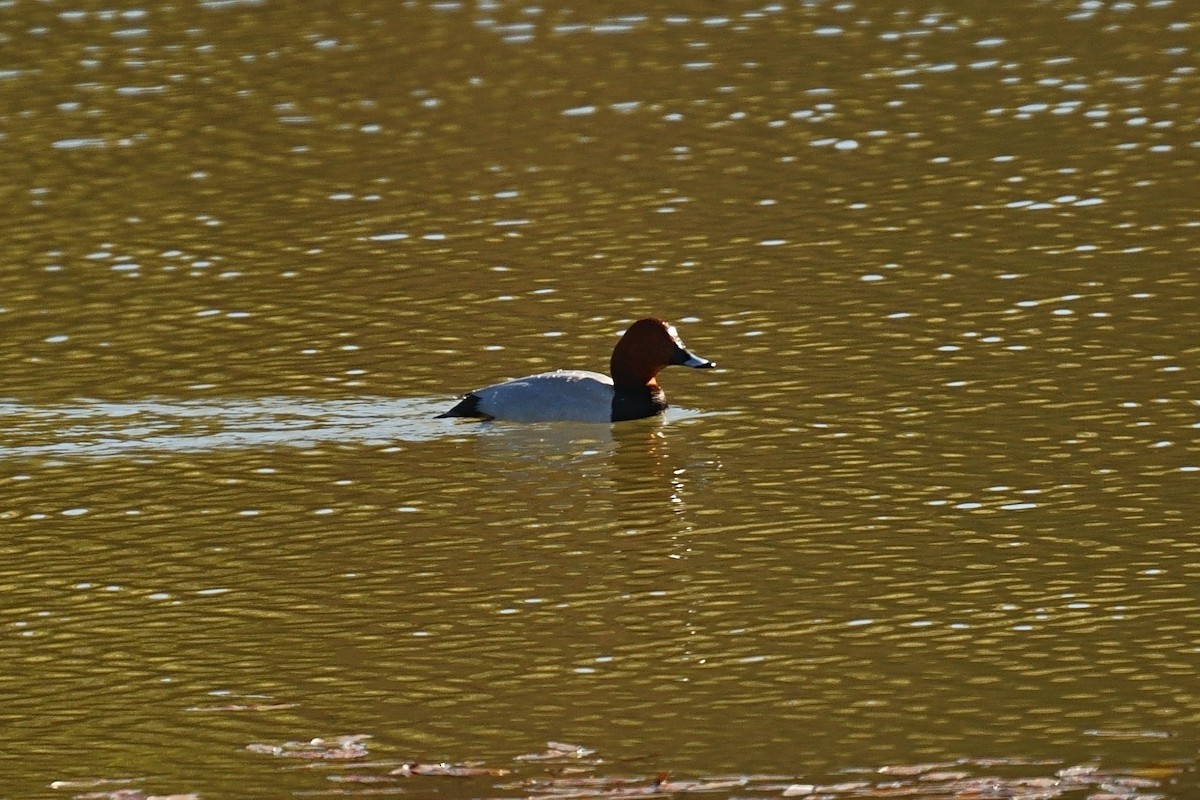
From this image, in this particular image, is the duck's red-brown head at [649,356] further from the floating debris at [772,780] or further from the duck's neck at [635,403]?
the floating debris at [772,780]

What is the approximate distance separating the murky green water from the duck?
6.9 inches

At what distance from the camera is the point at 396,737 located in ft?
41.3

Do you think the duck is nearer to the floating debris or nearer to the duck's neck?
the duck's neck

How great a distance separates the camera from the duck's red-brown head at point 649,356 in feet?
→ 65.4

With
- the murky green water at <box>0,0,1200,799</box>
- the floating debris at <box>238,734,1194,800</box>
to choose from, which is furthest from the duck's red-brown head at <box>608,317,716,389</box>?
the floating debris at <box>238,734,1194,800</box>

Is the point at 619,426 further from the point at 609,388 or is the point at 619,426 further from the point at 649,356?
the point at 649,356

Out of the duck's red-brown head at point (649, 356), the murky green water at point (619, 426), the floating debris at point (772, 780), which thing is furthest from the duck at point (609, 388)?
the floating debris at point (772, 780)

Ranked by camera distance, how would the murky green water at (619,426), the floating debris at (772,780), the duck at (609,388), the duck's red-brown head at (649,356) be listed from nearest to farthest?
the floating debris at (772,780), the murky green water at (619,426), the duck at (609,388), the duck's red-brown head at (649,356)

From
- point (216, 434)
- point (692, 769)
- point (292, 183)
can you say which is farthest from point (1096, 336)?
point (292, 183)

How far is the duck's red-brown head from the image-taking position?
19.9m

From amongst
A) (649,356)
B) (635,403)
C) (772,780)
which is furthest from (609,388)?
(772,780)

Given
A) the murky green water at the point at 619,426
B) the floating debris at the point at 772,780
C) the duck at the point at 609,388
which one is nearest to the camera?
the floating debris at the point at 772,780

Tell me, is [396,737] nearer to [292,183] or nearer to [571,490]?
[571,490]

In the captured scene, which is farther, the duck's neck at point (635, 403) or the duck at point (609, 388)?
the duck's neck at point (635, 403)
